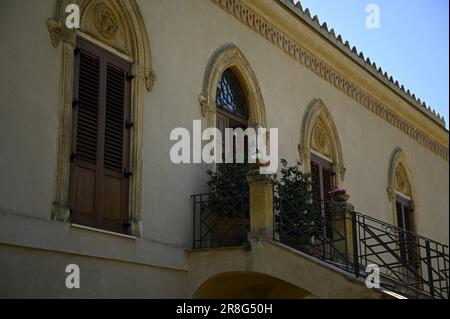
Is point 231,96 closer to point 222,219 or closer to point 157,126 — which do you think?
point 157,126

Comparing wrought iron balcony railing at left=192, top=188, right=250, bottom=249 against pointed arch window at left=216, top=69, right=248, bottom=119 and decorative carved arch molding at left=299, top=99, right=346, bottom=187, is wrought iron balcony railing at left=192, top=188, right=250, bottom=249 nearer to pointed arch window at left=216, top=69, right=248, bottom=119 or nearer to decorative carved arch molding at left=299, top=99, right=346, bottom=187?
pointed arch window at left=216, top=69, right=248, bottom=119

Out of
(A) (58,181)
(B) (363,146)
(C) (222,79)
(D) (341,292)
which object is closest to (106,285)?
(A) (58,181)

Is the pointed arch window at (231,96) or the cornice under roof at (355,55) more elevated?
the cornice under roof at (355,55)

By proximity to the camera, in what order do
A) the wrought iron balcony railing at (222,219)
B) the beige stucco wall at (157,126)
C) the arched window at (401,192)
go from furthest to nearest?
the arched window at (401,192), the wrought iron balcony railing at (222,219), the beige stucco wall at (157,126)

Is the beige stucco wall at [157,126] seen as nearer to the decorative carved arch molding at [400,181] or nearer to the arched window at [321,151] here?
the arched window at [321,151]

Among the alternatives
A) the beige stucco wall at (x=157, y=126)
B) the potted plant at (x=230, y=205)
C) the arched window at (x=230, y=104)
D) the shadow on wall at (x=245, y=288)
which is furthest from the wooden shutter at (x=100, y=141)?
the arched window at (x=230, y=104)

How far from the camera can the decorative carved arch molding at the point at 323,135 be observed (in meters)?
15.4

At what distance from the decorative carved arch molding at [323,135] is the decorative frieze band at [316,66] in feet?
3.05

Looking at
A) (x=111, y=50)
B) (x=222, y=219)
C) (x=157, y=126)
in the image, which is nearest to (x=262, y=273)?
(x=222, y=219)

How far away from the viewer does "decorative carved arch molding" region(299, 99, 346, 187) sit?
15359mm

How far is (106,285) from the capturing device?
9.91 meters

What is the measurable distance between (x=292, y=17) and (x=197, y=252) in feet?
19.3

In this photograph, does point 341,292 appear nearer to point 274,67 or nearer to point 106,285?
point 106,285

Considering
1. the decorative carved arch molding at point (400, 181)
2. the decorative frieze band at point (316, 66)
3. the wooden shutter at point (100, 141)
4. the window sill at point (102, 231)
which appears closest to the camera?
the window sill at point (102, 231)
